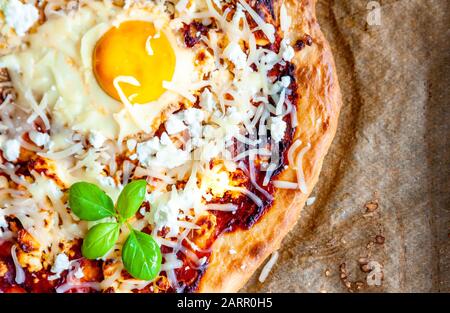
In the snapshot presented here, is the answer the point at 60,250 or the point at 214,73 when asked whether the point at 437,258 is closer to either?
the point at 214,73

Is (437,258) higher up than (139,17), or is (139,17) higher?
(139,17)

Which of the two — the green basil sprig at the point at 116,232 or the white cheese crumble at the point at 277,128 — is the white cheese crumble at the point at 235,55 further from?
the green basil sprig at the point at 116,232

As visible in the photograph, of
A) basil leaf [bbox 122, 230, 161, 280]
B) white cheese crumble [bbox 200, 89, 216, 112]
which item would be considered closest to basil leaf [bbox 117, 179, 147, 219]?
basil leaf [bbox 122, 230, 161, 280]

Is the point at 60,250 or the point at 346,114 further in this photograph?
the point at 346,114

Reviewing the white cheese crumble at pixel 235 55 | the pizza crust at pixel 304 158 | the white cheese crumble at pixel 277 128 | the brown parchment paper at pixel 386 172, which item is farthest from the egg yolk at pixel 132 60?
the brown parchment paper at pixel 386 172

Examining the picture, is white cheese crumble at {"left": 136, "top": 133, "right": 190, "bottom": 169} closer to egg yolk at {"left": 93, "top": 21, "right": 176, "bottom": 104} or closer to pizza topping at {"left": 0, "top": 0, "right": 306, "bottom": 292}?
pizza topping at {"left": 0, "top": 0, "right": 306, "bottom": 292}

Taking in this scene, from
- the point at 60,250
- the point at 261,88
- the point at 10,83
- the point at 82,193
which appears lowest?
the point at 60,250
